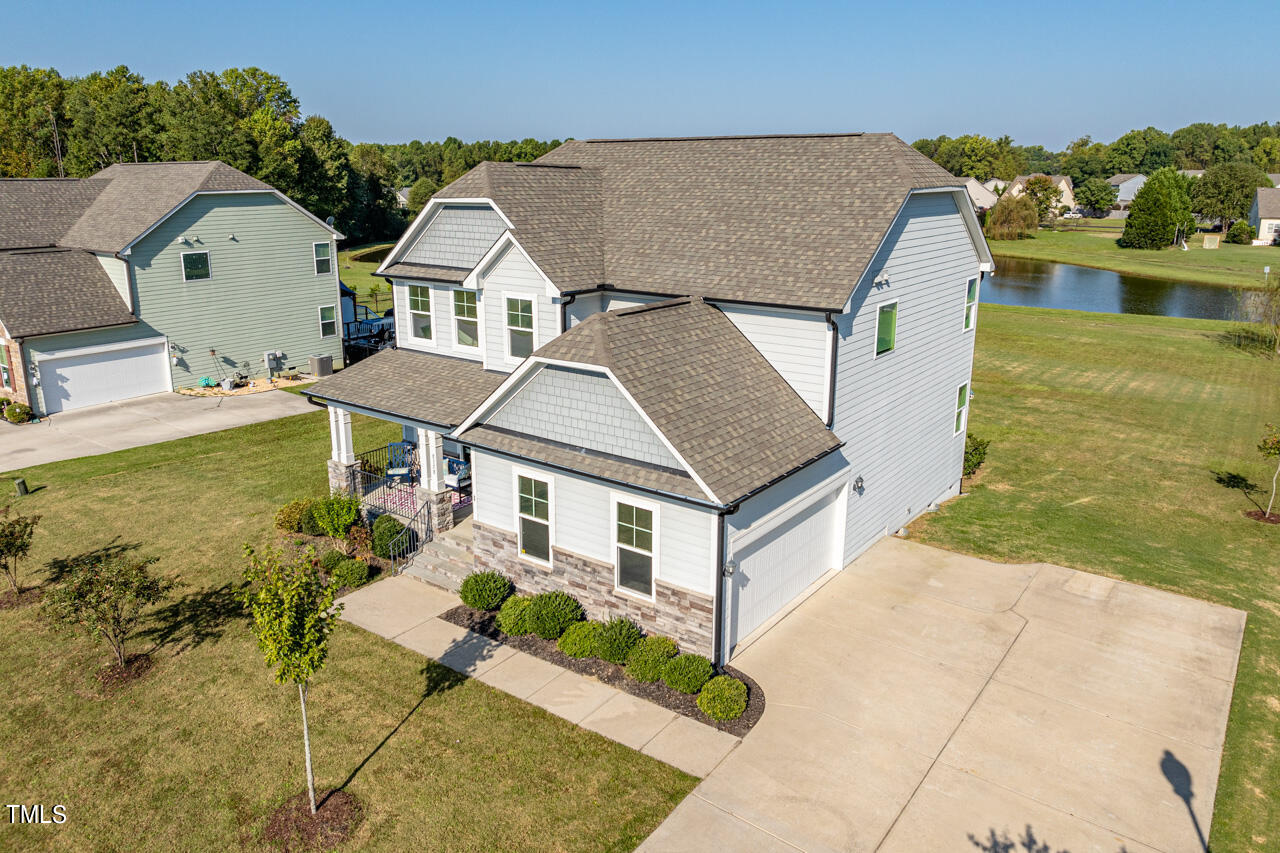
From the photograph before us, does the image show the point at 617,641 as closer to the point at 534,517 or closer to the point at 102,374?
the point at 534,517

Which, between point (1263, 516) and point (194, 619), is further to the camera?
point (1263, 516)

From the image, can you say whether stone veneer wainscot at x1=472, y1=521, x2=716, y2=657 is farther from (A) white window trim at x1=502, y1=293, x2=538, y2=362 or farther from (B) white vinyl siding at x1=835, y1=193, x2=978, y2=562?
(B) white vinyl siding at x1=835, y1=193, x2=978, y2=562

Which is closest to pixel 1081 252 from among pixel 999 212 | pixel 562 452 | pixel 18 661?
pixel 999 212

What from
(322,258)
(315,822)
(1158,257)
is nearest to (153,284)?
(322,258)

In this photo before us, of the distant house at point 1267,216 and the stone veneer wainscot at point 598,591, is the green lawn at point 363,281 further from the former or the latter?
the distant house at point 1267,216

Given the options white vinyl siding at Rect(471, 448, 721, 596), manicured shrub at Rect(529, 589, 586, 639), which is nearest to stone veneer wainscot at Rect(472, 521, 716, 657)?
white vinyl siding at Rect(471, 448, 721, 596)

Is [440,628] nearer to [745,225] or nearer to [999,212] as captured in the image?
[745,225]

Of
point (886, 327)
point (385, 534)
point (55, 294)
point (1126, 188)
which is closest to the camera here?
Result: point (886, 327)
